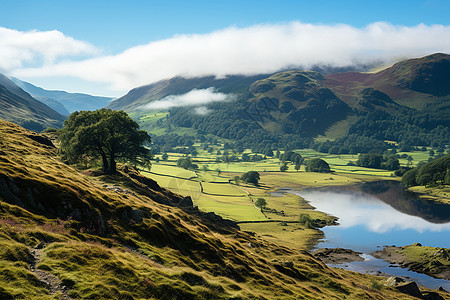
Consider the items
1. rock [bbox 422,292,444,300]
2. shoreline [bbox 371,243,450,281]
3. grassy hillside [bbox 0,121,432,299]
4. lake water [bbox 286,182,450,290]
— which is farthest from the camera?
lake water [bbox 286,182,450,290]

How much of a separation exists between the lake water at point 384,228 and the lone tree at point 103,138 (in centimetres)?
6780

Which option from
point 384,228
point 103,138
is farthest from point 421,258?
point 103,138

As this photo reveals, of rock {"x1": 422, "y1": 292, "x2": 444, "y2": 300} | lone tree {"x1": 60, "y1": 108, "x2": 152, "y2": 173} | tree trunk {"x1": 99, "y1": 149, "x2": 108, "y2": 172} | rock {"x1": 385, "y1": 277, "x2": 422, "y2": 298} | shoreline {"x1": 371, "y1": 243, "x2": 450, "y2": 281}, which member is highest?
lone tree {"x1": 60, "y1": 108, "x2": 152, "y2": 173}

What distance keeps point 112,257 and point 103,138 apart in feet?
179

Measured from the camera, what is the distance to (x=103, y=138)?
8494 cm

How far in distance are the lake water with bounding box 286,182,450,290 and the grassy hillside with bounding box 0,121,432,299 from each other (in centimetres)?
3209

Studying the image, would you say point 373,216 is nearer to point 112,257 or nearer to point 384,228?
point 384,228

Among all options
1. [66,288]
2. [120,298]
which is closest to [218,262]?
[120,298]

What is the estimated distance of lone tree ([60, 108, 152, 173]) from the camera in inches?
3255

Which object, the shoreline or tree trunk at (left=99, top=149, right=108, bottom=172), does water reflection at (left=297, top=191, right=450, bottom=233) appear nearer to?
the shoreline

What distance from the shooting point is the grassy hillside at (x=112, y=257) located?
2941 centimetres

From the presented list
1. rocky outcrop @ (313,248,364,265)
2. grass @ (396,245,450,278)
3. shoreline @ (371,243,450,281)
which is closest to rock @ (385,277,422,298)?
rocky outcrop @ (313,248,364,265)

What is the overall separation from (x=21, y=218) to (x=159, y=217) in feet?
67.1

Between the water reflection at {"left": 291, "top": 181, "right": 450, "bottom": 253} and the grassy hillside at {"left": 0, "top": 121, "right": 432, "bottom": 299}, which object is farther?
the water reflection at {"left": 291, "top": 181, "right": 450, "bottom": 253}
